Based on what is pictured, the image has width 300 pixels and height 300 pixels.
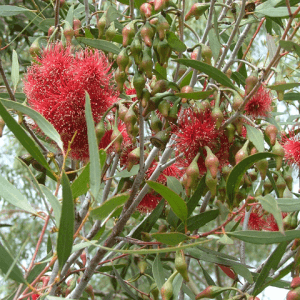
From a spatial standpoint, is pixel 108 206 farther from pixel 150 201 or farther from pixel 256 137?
pixel 150 201

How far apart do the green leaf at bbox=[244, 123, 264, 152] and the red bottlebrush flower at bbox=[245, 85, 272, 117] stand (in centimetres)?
18

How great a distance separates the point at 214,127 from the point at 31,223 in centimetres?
219

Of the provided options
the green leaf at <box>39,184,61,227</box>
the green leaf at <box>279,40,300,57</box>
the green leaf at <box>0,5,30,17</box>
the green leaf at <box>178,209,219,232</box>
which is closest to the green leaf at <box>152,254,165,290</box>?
the green leaf at <box>178,209,219,232</box>

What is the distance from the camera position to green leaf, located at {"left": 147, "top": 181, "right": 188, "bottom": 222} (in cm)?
88

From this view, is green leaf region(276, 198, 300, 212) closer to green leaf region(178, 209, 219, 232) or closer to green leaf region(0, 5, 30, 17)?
green leaf region(178, 209, 219, 232)

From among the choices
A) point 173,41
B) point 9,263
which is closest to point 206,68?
point 173,41

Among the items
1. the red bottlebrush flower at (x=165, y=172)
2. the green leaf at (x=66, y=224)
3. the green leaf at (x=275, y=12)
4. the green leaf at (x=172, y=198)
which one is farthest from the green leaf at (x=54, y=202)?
the green leaf at (x=275, y=12)

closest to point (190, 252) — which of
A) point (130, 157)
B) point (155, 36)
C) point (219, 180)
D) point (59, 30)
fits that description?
point (219, 180)

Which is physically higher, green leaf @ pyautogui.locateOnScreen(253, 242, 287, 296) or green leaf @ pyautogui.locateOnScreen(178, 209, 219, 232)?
green leaf @ pyautogui.locateOnScreen(178, 209, 219, 232)

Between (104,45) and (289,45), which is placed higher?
(289,45)

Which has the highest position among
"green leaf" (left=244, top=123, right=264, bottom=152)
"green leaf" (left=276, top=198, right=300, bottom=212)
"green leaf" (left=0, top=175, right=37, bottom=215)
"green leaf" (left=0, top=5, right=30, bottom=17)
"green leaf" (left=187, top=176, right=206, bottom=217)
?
"green leaf" (left=0, top=5, right=30, bottom=17)

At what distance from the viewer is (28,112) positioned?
2.96 ft

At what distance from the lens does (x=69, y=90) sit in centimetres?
110

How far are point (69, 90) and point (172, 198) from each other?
42cm
